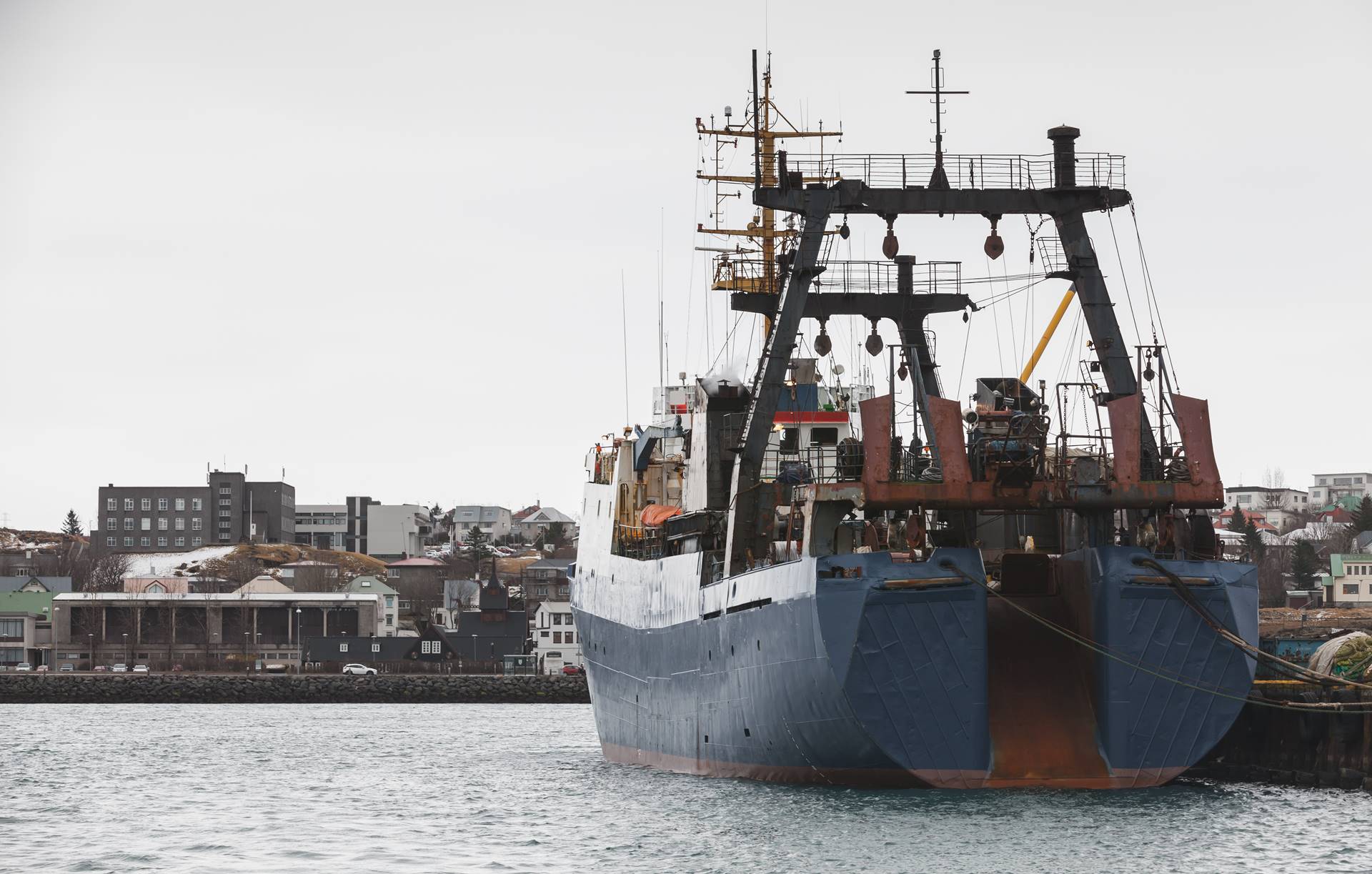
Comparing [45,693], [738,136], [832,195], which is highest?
[738,136]

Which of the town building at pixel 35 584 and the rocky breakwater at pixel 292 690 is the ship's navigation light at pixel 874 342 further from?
the town building at pixel 35 584

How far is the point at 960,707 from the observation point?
2823 centimetres

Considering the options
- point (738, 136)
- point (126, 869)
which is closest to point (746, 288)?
point (738, 136)

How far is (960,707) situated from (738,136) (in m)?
24.5

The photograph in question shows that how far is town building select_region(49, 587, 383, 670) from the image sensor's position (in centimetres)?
12862

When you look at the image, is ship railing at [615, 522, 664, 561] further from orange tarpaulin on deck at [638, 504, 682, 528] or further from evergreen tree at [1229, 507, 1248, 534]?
A: evergreen tree at [1229, 507, 1248, 534]

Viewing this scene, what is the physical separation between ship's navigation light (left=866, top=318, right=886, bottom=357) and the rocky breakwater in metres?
69.0

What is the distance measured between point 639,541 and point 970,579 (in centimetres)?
1420

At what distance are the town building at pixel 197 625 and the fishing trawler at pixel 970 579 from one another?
325 ft

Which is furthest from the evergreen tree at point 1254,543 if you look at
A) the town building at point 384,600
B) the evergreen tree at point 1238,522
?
the town building at point 384,600

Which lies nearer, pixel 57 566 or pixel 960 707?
pixel 960 707

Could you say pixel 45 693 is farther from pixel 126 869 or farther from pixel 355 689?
pixel 126 869

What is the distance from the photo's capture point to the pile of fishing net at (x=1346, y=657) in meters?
31.9

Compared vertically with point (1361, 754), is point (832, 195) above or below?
above
